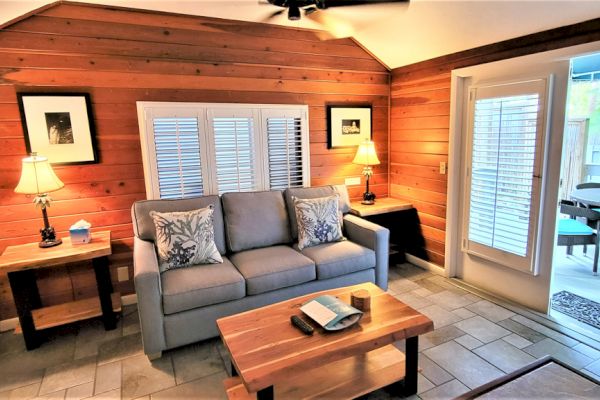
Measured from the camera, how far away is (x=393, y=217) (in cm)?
427

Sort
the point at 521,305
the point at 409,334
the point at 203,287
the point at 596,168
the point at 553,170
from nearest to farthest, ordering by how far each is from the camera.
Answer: the point at 409,334, the point at 203,287, the point at 553,170, the point at 521,305, the point at 596,168

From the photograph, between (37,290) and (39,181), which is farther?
(37,290)

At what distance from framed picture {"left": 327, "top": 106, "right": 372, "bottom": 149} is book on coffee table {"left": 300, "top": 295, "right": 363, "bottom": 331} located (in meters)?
2.19

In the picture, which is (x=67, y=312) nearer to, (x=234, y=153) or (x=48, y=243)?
(x=48, y=243)

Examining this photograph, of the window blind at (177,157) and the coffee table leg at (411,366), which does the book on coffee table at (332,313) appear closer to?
the coffee table leg at (411,366)

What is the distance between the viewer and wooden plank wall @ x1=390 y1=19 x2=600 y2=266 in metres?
3.43

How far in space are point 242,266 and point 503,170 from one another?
2347mm

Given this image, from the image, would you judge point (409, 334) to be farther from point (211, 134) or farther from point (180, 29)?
point (180, 29)

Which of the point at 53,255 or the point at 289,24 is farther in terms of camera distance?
the point at 289,24

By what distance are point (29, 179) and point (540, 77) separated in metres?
3.84

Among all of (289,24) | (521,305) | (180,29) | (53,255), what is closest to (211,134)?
(180,29)

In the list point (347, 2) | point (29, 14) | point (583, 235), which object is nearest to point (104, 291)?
point (29, 14)

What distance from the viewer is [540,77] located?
2676 millimetres

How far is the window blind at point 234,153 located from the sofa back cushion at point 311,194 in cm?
41
